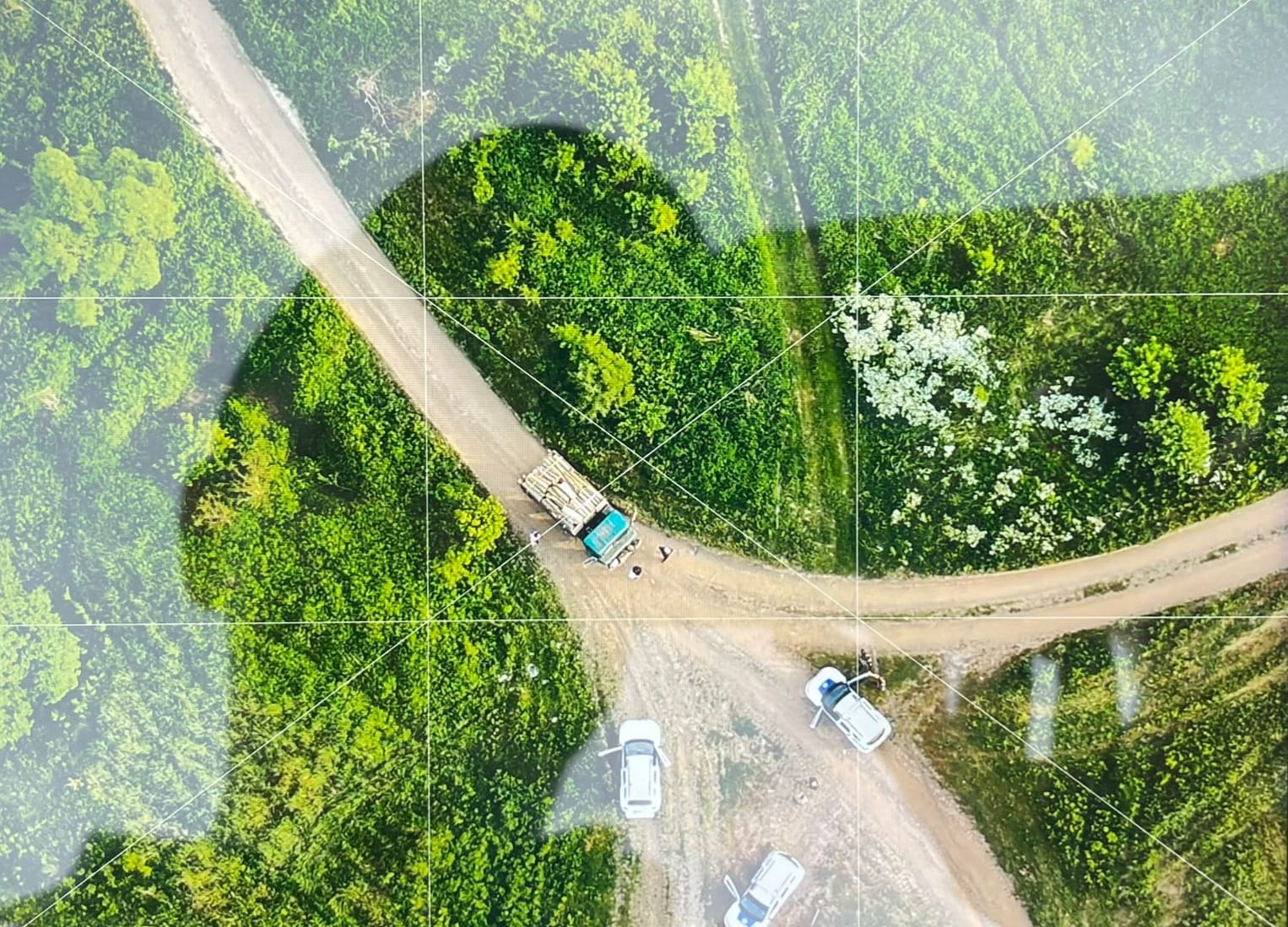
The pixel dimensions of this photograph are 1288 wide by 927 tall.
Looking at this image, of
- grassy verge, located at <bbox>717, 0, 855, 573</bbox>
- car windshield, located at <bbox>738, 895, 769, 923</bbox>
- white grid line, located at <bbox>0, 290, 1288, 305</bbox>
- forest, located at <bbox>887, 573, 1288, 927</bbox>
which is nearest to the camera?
car windshield, located at <bbox>738, 895, 769, 923</bbox>

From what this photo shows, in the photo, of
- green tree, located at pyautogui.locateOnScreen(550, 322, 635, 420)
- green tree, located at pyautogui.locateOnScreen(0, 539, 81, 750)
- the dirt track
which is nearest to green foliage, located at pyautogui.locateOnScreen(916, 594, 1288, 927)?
the dirt track

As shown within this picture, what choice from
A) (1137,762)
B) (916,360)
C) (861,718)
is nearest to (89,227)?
(916,360)

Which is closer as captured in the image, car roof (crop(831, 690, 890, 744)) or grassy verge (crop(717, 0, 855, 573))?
car roof (crop(831, 690, 890, 744))

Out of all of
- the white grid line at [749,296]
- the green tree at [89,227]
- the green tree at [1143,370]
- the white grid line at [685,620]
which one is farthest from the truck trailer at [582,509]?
the green tree at [1143,370]

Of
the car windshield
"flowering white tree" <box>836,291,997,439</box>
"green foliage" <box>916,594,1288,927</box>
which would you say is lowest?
"green foliage" <box>916,594,1288,927</box>

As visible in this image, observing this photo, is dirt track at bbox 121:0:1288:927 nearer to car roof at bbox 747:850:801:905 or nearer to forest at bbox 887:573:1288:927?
car roof at bbox 747:850:801:905

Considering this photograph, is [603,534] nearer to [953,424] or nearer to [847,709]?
[847,709]
